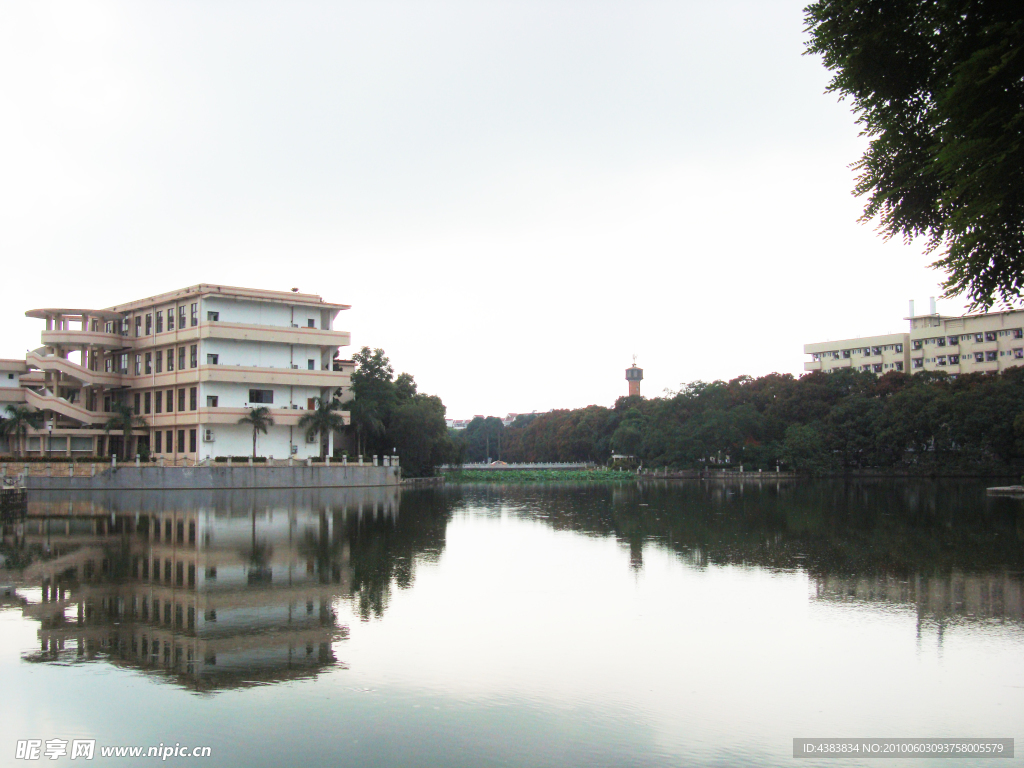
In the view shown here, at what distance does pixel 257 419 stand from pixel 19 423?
16.0 metres

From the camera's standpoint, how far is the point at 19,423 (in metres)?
56.5

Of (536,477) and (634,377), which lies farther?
(634,377)

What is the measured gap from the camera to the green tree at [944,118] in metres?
8.02

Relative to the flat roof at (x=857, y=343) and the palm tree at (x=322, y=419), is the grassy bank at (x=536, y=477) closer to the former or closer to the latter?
the palm tree at (x=322, y=419)

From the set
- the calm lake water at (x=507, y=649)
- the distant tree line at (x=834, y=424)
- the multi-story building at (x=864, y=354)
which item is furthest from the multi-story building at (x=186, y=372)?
the multi-story building at (x=864, y=354)

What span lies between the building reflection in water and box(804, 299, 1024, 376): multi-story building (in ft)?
270

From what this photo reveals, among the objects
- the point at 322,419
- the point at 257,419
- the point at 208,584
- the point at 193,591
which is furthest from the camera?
the point at 322,419

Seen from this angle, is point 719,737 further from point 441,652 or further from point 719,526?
point 719,526

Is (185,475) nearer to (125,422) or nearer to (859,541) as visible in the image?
(125,422)

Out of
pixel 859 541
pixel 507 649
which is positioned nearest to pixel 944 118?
pixel 507 649

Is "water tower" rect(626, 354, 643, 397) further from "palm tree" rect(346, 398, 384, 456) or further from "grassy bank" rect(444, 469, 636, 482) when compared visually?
"palm tree" rect(346, 398, 384, 456)

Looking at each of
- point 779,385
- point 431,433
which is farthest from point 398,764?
point 779,385

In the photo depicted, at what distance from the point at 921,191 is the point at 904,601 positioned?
616 centimetres

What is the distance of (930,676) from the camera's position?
29.0 ft
